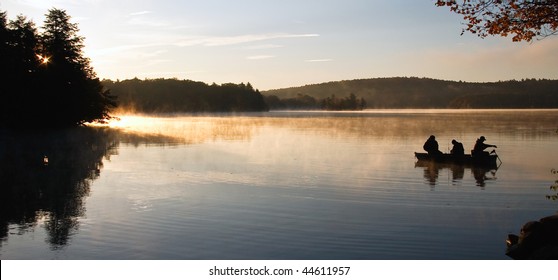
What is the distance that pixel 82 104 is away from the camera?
75938 mm

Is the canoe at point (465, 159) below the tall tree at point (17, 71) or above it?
below

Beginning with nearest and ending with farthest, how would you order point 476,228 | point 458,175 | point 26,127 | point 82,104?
point 476,228 → point 458,175 → point 26,127 → point 82,104

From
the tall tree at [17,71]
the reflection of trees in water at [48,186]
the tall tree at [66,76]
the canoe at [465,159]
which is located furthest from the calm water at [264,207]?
the tall tree at [66,76]

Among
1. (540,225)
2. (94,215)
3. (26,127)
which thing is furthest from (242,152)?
(26,127)

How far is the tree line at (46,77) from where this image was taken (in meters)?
60.9

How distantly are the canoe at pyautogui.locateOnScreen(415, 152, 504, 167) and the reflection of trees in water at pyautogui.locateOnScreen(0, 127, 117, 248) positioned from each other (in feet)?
62.0

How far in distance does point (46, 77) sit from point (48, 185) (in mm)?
47238

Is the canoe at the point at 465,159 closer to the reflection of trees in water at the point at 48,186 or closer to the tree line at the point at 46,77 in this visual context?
the reflection of trees in water at the point at 48,186

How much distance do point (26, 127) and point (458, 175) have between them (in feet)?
179

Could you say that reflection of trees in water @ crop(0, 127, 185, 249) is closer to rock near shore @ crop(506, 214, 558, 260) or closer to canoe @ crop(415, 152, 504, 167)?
rock near shore @ crop(506, 214, 558, 260)

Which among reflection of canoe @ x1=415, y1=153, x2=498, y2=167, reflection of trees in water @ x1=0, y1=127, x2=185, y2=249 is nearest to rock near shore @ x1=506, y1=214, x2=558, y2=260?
reflection of trees in water @ x1=0, y1=127, x2=185, y2=249

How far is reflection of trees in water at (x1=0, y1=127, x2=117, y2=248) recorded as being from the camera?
53.3ft

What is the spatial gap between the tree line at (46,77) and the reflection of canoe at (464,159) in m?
45.6

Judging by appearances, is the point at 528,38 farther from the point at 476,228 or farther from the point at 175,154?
the point at 175,154
